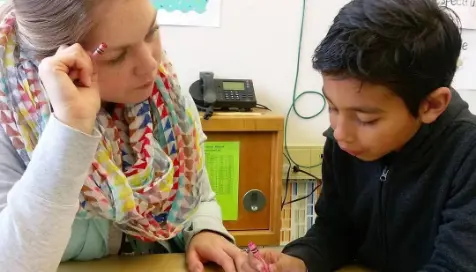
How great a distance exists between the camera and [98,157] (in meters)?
0.89

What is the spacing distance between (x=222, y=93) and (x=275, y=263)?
Answer: 2.84ft

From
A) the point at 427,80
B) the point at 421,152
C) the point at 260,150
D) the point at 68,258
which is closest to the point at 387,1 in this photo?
the point at 427,80

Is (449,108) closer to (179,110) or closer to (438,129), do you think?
(438,129)

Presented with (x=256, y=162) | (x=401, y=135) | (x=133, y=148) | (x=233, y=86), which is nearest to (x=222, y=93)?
(x=233, y=86)

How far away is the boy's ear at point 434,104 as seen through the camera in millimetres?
868

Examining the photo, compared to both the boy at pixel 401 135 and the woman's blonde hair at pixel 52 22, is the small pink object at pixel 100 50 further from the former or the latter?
the boy at pixel 401 135

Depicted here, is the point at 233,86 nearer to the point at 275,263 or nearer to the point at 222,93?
the point at 222,93

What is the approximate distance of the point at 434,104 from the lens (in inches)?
34.7

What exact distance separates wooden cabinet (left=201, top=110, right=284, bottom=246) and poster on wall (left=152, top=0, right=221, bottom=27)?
Result: 1.11ft

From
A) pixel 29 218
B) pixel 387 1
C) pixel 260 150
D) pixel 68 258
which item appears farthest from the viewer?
pixel 260 150

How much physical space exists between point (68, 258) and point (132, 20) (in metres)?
0.42

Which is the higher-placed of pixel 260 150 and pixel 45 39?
pixel 45 39

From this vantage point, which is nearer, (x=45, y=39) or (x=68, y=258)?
(x=45, y=39)

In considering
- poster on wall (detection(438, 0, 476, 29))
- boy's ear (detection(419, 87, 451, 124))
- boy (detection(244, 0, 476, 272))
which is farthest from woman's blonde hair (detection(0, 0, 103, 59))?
poster on wall (detection(438, 0, 476, 29))
